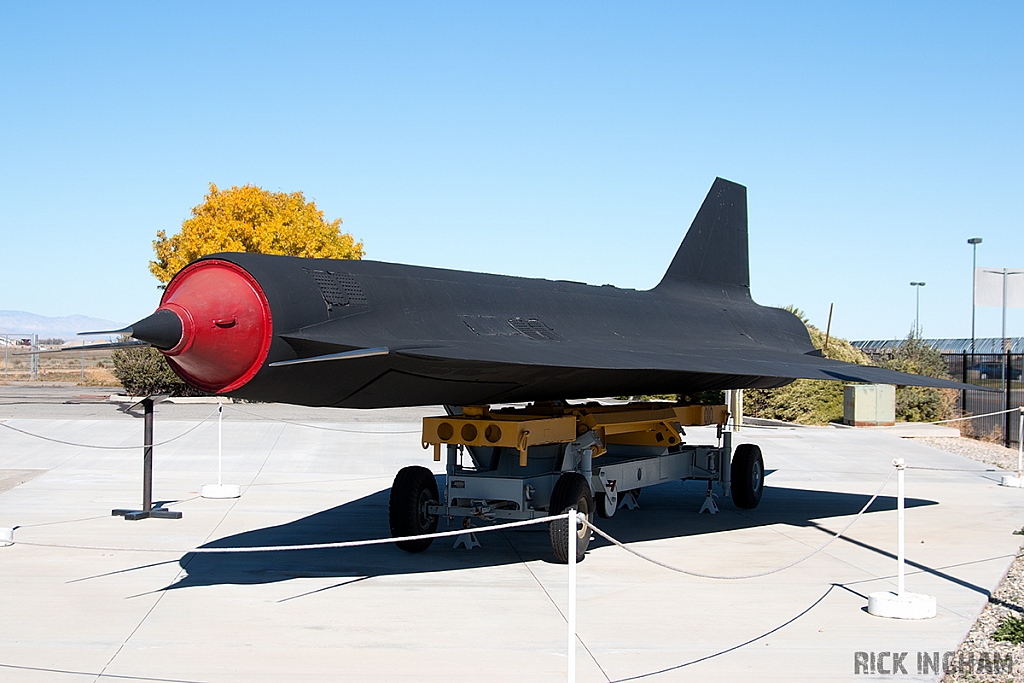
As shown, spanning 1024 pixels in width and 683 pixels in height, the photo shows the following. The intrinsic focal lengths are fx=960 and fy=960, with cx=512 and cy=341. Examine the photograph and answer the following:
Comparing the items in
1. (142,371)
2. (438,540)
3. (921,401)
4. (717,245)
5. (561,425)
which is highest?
(717,245)

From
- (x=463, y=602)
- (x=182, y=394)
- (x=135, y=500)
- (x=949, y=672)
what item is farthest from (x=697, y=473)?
(x=182, y=394)

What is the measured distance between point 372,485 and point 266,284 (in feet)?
21.8

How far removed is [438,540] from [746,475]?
166 inches

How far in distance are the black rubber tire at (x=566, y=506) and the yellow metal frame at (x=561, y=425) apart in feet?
1.39

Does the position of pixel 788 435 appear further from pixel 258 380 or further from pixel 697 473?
pixel 258 380

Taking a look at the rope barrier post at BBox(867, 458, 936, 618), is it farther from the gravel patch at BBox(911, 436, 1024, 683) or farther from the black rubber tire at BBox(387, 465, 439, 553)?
the black rubber tire at BBox(387, 465, 439, 553)

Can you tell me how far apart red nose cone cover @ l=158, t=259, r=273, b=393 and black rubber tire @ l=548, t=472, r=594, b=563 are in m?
3.07

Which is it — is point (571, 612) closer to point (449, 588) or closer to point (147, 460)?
point (449, 588)

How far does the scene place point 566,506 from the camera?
856cm

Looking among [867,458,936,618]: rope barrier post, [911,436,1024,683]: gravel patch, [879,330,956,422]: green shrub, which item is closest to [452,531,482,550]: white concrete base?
[867,458,936,618]: rope barrier post

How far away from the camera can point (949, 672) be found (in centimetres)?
560

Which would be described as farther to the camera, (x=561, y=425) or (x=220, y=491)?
(x=220, y=491)

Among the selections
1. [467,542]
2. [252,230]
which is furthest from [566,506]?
[252,230]

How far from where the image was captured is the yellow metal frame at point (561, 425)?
28.0 feet
